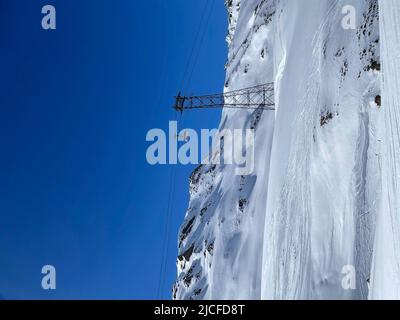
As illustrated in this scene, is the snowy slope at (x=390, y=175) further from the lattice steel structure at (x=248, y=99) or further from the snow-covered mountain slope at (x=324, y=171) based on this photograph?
the lattice steel structure at (x=248, y=99)

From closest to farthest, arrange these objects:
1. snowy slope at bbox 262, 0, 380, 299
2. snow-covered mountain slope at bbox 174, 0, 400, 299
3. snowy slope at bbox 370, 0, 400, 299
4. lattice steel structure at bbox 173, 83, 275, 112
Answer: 1. snowy slope at bbox 370, 0, 400, 299
2. snow-covered mountain slope at bbox 174, 0, 400, 299
3. snowy slope at bbox 262, 0, 380, 299
4. lattice steel structure at bbox 173, 83, 275, 112

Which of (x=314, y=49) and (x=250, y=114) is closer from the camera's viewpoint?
(x=314, y=49)

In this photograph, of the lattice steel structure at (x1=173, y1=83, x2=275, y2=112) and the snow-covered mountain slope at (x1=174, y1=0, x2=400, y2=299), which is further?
the lattice steel structure at (x1=173, y1=83, x2=275, y2=112)

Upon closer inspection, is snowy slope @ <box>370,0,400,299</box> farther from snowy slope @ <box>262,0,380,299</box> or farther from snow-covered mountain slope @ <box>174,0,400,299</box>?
snowy slope @ <box>262,0,380,299</box>

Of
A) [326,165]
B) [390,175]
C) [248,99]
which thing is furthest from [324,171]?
[248,99]

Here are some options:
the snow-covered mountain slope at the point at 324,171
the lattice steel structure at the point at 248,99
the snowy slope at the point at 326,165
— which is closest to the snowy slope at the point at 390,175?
the snow-covered mountain slope at the point at 324,171

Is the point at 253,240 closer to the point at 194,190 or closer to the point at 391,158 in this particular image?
the point at 391,158

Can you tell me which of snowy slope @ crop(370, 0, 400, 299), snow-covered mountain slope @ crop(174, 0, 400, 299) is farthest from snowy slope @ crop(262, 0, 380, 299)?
snowy slope @ crop(370, 0, 400, 299)

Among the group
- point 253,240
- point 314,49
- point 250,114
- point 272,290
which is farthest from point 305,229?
point 250,114
